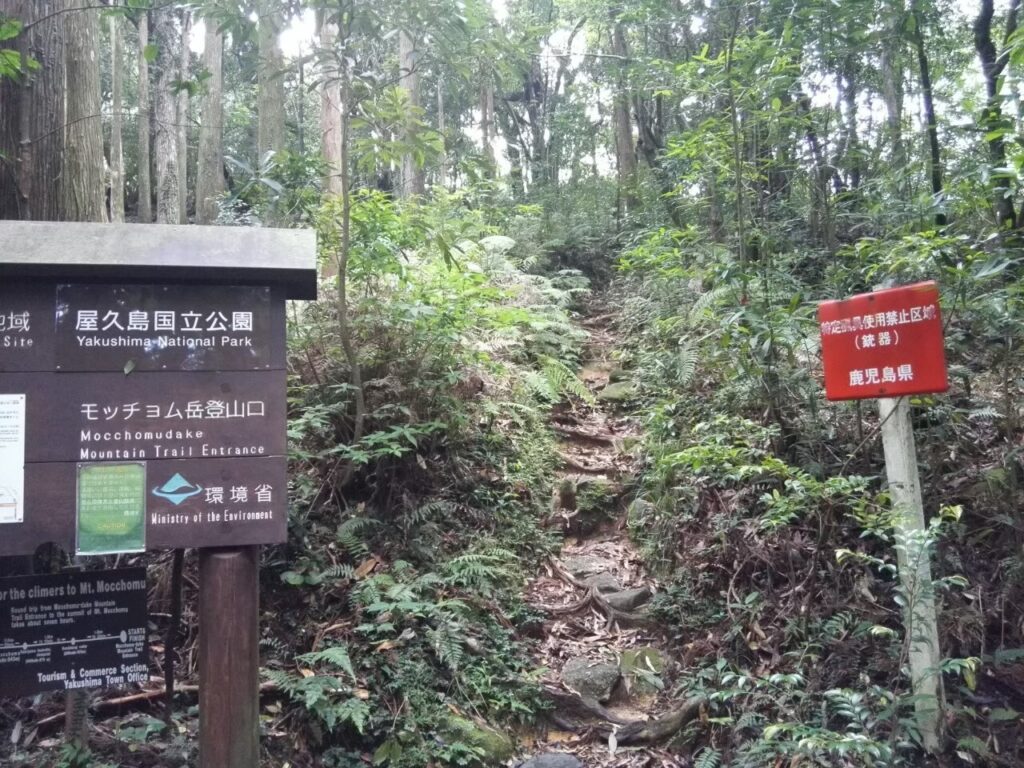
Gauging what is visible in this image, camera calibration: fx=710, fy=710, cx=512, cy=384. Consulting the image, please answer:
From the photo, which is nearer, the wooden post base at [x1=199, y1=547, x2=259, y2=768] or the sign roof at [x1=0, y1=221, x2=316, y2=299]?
the sign roof at [x1=0, y1=221, x2=316, y2=299]

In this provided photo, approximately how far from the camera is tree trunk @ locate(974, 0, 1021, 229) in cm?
448

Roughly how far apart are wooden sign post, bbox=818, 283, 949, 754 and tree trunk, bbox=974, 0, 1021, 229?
1450 mm

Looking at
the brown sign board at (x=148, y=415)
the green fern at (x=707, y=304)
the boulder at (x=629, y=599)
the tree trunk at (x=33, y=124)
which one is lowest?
the boulder at (x=629, y=599)

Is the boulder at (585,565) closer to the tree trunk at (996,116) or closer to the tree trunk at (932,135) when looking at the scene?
the tree trunk at (932,135)

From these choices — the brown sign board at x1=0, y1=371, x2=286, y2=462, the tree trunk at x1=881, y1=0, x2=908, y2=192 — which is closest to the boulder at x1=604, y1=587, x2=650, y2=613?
the brown sign board at x1=0, y1=371, x2=286, y2=462

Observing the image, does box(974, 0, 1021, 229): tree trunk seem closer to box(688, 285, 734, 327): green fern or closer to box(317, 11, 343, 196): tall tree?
box(688, 285, 734, 327): green fern

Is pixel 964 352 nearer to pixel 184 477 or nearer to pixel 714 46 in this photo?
pixel 184 477

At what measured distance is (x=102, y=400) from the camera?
3.10 m

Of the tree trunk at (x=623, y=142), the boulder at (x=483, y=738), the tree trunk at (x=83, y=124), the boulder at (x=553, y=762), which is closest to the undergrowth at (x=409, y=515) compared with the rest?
the boulder at (x=483, y=738)

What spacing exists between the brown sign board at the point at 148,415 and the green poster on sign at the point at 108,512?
86 millimetres

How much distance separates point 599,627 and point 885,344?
322cm

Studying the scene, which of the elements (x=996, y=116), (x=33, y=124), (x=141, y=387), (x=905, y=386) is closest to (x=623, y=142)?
(x=996, y=116)

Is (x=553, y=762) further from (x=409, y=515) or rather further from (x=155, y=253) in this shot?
(x=155, y=253)

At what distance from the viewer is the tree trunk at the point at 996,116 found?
448 cm
